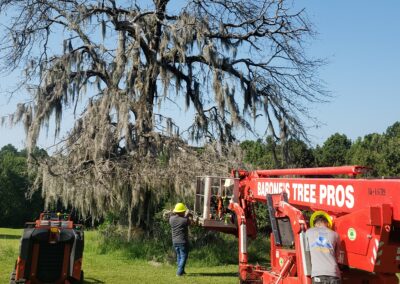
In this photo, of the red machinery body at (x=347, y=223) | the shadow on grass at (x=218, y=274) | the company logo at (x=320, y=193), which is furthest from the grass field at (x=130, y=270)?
the company logo at (x=320, y=193)

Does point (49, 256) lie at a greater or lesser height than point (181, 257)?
greater

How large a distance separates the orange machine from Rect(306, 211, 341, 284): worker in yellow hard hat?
14.8 feet

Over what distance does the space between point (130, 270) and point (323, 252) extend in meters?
7.42

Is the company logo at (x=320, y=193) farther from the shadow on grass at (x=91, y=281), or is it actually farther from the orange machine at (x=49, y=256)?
the shadow on grass at (x=91, y=281)

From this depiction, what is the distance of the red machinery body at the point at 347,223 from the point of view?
16.0 feet

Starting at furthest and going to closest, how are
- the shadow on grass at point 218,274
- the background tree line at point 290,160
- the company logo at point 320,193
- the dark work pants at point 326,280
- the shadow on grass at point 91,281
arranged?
the background tree line at point 290,160 → the shadow on grass at point 218,274 → the shadow on grass at point 91,281 → the company logo at point 320,193 → the dark work pants at point 326,280

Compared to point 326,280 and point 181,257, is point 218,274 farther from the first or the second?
point 326,280

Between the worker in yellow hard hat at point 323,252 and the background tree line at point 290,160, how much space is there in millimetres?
1856

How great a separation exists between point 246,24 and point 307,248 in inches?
501

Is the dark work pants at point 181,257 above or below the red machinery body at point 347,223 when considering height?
below

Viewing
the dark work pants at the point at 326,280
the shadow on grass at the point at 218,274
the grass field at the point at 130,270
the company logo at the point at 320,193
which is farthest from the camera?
the shadow on grass at the point at 218,274

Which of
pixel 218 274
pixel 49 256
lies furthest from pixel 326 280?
pixel 218 274

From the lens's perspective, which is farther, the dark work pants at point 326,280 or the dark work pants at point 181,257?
the dark work pants at point 181,257

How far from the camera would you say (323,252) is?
5.25m
